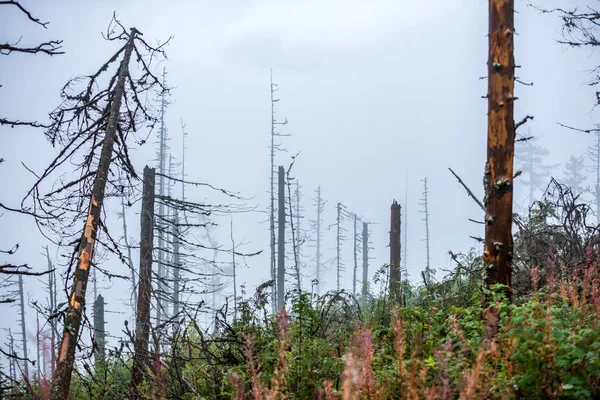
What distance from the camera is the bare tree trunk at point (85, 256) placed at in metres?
5.90

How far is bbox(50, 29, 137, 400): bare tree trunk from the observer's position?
590 cm

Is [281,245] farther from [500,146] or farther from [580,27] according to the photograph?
[500,146]

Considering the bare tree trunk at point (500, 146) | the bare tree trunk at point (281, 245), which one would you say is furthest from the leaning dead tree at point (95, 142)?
the bare tree trunk at point (281, 245)

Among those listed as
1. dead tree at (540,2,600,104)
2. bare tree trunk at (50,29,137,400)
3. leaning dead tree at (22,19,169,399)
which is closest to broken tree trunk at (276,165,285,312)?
dead tree at (540,2,600,104)

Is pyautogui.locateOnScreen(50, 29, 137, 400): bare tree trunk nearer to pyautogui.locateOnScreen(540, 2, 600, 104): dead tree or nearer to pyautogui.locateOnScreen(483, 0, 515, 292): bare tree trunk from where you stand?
pyautogui.locateOnScreen(483, 0, 515, 292): bare tree trunk

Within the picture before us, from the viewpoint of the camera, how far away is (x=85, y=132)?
23.7ft

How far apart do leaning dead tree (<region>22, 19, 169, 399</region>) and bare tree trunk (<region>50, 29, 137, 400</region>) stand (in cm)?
1

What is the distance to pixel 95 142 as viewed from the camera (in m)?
7.44

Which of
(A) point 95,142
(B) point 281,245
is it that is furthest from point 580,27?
(B) point 281,245

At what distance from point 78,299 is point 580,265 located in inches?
303

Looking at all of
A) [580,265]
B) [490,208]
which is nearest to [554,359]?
[490,208]

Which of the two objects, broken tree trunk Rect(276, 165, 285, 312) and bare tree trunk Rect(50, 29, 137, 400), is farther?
broken tree trunk Rect(276, 165, 285, 312)

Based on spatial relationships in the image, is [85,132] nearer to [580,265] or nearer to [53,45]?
[53,45]

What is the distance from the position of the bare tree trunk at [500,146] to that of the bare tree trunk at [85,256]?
5.55m
